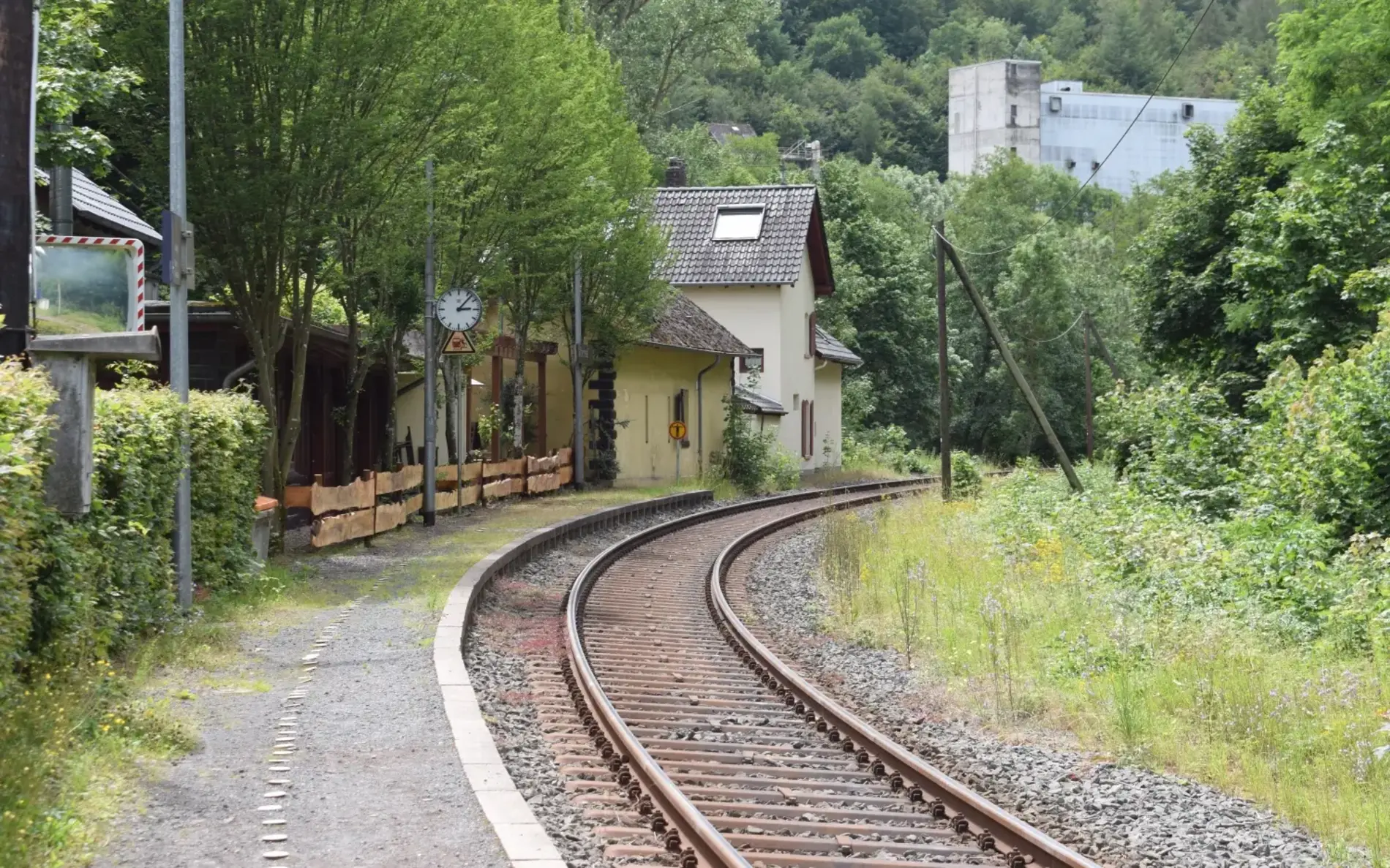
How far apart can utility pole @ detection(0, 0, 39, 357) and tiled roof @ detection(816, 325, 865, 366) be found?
1608 inches

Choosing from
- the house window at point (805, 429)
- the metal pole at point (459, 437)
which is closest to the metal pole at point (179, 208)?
the metal pole at point (459, 437)

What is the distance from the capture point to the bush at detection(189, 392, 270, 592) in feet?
47.0

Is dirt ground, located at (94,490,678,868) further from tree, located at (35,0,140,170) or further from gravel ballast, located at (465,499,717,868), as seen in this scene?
tree, located at (35,0,140,170)

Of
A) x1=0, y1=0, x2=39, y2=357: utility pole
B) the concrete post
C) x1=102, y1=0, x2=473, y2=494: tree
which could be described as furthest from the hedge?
A: x1=102, y1=0, x2=473, y2=494: tree

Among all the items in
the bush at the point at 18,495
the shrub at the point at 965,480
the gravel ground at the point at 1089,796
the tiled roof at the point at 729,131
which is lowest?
the gravel ground at the point at 1089,796

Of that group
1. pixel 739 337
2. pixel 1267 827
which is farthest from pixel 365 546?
pixel 739 337

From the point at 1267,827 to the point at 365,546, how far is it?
1472cm

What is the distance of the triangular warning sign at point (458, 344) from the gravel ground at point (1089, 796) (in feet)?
43.5

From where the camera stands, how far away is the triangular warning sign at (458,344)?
24.9 m

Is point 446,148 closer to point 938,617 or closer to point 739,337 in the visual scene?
point 938,617

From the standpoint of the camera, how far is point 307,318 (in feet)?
65.3

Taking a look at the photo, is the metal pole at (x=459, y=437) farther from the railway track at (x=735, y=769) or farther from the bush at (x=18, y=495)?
the bush at (x=18, y=495)

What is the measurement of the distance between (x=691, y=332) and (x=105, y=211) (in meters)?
22.0

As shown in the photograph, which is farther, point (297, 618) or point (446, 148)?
point (446, 148)
